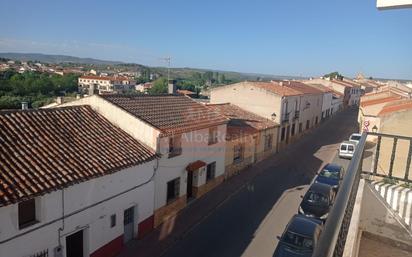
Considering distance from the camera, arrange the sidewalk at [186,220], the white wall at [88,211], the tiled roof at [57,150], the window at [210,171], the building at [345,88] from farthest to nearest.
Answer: the building at [345,88] → the window at [210,171] → the sidewalk at [186,220] → the tiled roof at [57,150] → the white wall at [88,211]

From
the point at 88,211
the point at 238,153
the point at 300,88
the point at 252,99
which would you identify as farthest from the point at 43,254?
the point at 300,88

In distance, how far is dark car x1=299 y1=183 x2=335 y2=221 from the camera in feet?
52.8

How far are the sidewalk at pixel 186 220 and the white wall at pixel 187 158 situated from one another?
37.8 inches

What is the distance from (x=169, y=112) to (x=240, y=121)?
10371mm

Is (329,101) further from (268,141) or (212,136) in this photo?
(212,136)

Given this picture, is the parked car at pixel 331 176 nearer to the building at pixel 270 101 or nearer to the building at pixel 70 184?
the building at pixel 270 101

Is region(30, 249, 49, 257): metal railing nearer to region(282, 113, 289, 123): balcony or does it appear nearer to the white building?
region(282, 113, 289, 123): balcony

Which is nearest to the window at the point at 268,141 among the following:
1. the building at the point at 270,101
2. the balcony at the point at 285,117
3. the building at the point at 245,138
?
the building at the point at 245,138

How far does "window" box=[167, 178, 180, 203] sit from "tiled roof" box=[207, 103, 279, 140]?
258 inches

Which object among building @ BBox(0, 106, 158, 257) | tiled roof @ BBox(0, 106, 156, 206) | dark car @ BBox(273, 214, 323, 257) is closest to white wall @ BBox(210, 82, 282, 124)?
building @ BBox(0, 106, 158, 257)

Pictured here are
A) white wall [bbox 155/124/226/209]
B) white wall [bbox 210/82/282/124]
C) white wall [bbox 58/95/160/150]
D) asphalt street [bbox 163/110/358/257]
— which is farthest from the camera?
white wall [bbox 210/82/282/124]

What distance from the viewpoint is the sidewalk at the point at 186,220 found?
1355cm

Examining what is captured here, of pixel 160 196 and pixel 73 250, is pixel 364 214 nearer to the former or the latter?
pixel 73 250

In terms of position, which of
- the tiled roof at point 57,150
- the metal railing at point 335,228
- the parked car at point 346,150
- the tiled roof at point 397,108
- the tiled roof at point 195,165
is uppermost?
the metal railing at point 335,228
